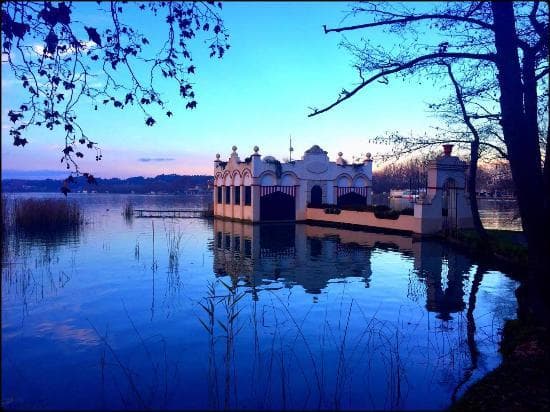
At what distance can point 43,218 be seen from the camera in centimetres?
2855

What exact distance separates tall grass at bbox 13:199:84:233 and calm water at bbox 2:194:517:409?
40.6 feet

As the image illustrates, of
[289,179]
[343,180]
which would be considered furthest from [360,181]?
[289,179]

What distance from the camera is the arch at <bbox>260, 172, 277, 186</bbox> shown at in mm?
36719

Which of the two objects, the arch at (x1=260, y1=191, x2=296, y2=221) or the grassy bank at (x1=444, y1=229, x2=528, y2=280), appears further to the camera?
the arch at (x1=260, y1=191, x2=296, y2=221)

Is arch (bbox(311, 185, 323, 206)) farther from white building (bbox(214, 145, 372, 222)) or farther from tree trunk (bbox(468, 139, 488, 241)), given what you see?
tree trunk (bbox(468, 139, 488, 241))

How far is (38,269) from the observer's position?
15.1m

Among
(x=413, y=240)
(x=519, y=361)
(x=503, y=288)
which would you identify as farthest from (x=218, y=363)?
(x=413, y=240)

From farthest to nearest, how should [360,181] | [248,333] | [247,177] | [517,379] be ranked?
[360,181] → [247,177] → [248,333] → [517,379]

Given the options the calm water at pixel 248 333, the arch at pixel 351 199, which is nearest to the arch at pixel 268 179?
the arch at pixel 351 199

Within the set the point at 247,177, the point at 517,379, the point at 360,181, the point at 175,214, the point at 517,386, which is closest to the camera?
the point at 517,386

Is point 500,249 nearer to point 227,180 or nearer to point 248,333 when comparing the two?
point 248,333

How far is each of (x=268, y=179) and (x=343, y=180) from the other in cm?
672

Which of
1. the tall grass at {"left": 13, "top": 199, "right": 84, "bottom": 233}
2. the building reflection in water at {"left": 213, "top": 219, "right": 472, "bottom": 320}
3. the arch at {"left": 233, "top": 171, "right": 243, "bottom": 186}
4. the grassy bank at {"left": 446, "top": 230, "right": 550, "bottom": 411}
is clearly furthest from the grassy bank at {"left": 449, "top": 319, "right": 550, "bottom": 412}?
the arch at {"left": 233, "top": 171, "right": 243, "bottom": 186}

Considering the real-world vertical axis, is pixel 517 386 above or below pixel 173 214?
above
